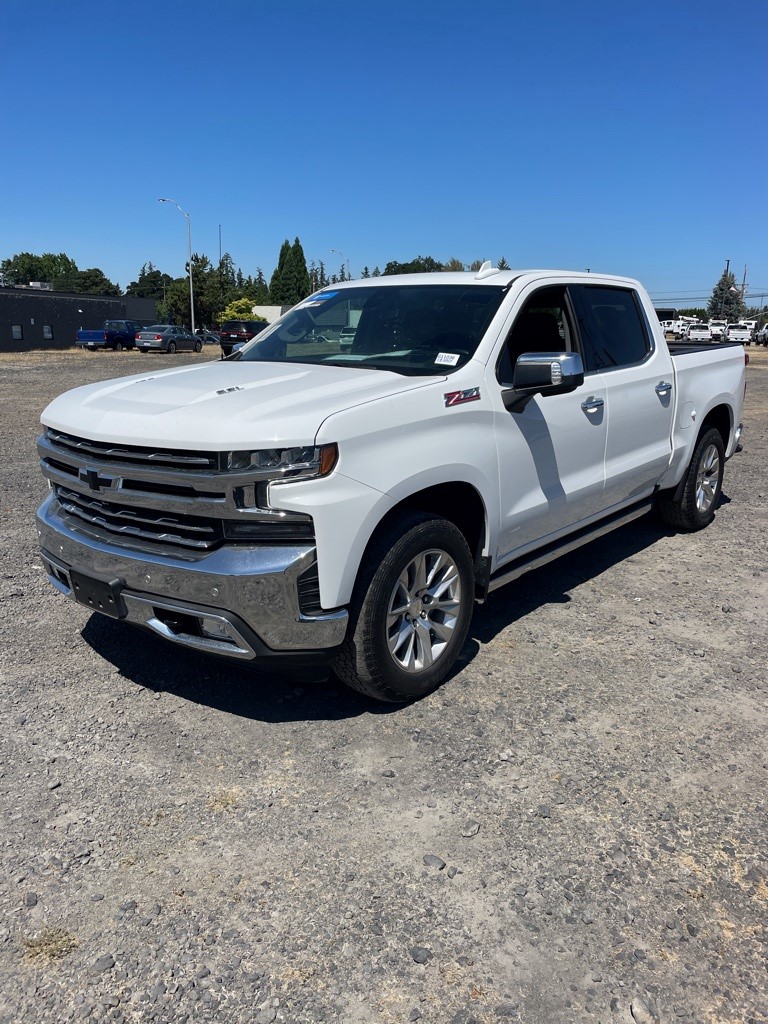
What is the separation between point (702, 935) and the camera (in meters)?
2.39

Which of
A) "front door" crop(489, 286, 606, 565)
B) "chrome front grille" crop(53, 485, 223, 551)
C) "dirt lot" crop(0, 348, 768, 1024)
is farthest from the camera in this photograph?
"front door" crop(489, 286, 606, 565)

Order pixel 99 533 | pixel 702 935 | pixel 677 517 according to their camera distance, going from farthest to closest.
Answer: pixel 677 517 → pixel 99 533 → pixel 702 935

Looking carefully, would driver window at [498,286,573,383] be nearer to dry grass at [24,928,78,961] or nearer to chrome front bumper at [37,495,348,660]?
chrome front bumper at [37,495,348,660]

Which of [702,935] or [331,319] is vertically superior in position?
[331,319]

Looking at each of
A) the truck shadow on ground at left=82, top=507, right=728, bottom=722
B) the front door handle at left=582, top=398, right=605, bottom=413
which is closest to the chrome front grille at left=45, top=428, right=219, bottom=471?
the truck shadow on ground at left=82, top=507, right=728, bottom=722

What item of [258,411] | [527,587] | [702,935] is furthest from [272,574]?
[527,587]

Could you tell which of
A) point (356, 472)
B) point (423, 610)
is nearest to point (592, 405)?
point (423, 610)

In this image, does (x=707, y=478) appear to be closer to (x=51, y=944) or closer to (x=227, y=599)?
(x=227, y=599)

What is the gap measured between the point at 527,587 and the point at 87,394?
9.94 ft

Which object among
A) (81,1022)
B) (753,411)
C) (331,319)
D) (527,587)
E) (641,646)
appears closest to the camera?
(81,1022)

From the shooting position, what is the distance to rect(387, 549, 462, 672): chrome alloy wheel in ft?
11.5

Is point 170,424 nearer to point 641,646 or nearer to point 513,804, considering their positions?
point 513,804

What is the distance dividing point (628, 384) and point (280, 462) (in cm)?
293

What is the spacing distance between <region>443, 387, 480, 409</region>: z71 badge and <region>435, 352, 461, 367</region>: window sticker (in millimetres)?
196
